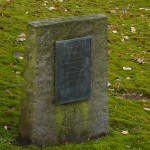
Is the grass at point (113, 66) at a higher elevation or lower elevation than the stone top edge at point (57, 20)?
lower

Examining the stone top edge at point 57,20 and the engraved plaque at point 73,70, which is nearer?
the stone top edge at point 57,20

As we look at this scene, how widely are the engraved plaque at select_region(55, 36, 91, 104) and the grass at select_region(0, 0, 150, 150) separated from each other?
0.72 meters

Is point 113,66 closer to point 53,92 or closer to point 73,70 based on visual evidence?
point 73,70

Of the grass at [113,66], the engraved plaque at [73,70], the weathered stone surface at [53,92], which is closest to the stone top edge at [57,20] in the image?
the weathered stone surface at [53,92]

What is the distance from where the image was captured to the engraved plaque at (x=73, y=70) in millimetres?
7172

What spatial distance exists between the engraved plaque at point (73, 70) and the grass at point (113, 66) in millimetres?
724

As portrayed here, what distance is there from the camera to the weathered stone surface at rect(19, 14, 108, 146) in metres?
6.96

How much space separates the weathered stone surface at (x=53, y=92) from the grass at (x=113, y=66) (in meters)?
0.20

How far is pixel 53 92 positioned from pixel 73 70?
42 centimetres

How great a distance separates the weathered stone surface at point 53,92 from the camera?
696 cm

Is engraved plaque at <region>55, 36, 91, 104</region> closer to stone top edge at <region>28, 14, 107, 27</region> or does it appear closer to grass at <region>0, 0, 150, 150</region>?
stone top edge at <region>28, 14, 107, 27</region>

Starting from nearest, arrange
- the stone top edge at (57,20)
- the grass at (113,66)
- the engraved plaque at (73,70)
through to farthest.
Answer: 1. the stone top edge at (57,20)
2. the engraved plaque at (73,70)
3. the grass at (113,66)

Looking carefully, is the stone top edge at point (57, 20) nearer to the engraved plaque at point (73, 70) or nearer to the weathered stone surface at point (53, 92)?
the weathered stone surface at point (53, 92)

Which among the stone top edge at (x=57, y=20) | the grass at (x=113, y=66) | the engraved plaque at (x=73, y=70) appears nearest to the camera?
the stone top edge at (x=57, y=20)
